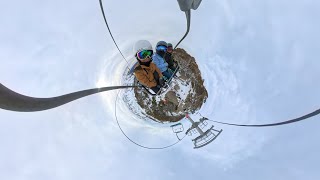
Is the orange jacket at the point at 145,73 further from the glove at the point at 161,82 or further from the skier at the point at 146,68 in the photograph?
the glove at the point at 161,82

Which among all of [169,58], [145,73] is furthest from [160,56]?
[145,73]

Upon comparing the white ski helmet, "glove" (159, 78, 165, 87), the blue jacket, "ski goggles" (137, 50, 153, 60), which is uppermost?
"ski goggles" (137, 50, 153, 60)

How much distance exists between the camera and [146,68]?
8414 mm

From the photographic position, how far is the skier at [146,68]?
816 centimetres

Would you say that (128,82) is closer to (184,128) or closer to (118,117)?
(118,117)

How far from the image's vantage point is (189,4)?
7.53 metres

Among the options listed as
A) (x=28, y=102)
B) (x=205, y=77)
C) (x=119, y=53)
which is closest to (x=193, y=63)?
(x=205, y=77)

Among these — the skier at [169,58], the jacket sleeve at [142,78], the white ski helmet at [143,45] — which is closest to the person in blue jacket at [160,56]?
the skier at [169,58]

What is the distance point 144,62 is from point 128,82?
3524mm

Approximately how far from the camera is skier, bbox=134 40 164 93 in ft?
26.8

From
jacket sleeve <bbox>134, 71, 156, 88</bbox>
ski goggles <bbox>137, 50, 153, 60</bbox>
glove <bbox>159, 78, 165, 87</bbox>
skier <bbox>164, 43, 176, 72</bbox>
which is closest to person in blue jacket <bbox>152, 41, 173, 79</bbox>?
skier <bbox>164, 43, 176, 72</bbox>

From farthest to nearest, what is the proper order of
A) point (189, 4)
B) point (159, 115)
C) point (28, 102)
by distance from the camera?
point (159, 115) < point (189, 4) < point (28, 102)

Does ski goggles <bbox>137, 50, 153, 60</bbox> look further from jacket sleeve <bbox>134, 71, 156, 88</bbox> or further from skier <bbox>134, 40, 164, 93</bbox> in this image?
jacket sleeve <bbox>134, 71, 156, 88</bbox>

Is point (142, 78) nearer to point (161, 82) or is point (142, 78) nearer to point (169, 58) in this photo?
point (161, 82)
